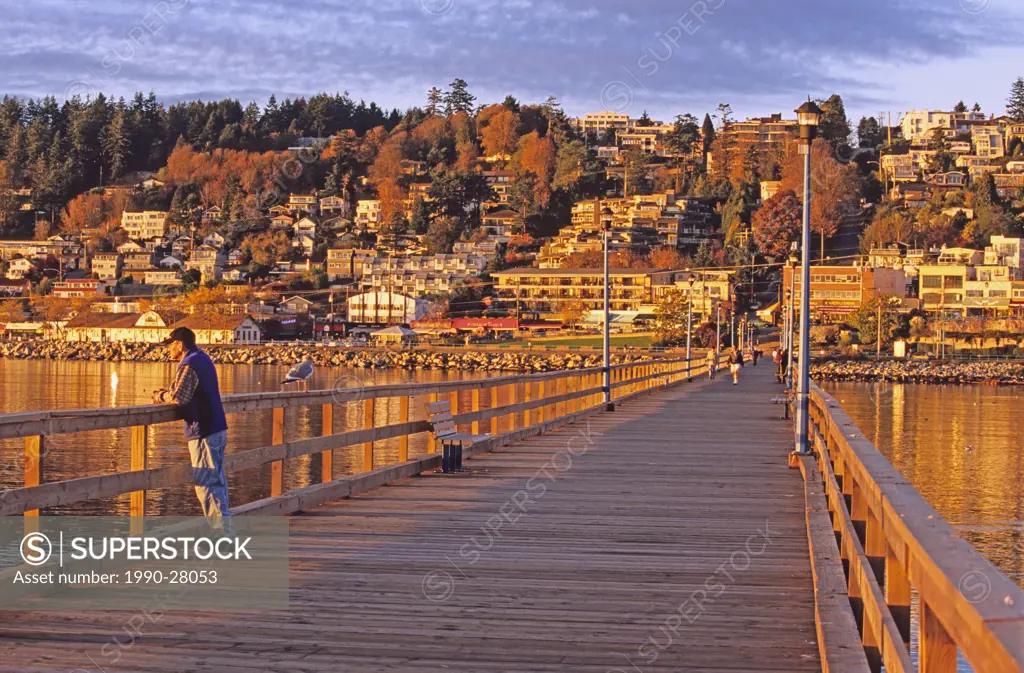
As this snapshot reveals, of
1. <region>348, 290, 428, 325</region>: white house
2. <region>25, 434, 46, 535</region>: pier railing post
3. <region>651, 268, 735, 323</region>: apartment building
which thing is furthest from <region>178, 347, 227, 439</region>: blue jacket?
<region>348, 290, 428, 325</region>: white house

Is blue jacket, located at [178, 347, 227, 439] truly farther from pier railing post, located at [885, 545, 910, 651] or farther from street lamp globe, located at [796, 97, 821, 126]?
street lamp globe, located at [796, 97, 821, 126]

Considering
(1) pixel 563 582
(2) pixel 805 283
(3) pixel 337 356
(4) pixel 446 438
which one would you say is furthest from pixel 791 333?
(3) pixel 337 356

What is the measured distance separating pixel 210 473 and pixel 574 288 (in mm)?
154715

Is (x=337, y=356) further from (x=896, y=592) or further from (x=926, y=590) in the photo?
(x=926, y=590)

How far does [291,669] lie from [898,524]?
298cm

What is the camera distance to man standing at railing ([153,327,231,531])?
30.5ft

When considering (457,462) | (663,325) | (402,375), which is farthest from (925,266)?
(457,462)

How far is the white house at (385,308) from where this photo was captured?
17338cm

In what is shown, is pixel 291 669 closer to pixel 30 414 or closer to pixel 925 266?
pixel 30 414

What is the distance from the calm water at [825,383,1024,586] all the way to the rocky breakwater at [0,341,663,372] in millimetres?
34015

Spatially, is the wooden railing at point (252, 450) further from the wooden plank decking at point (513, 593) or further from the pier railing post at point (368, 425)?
the wooden plank decking at point (513, 593)

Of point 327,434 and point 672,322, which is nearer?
point 327,434

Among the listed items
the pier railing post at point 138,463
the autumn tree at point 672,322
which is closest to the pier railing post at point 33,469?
the pier railing post at point 138,463

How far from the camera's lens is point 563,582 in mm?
8453
